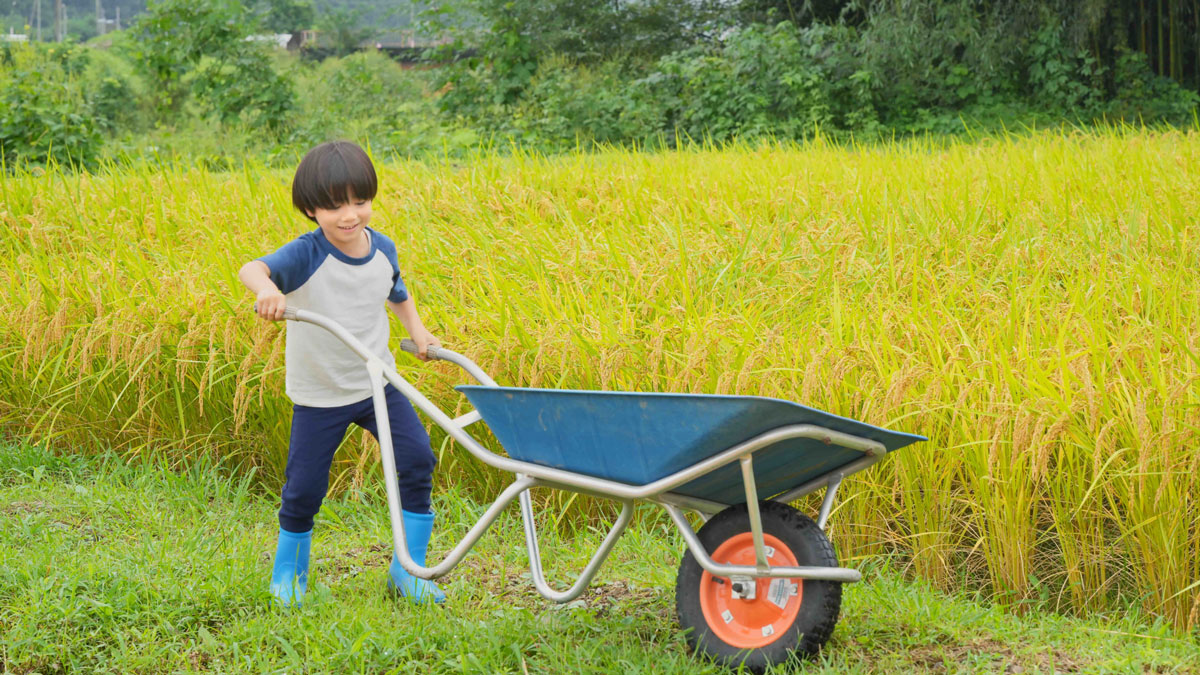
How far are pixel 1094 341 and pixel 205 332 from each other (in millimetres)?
2948

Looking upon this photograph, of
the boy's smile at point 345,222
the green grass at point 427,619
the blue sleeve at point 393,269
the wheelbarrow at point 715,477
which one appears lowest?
the green grass at point 427,619

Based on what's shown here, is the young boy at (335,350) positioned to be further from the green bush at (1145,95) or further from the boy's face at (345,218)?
the green bush at (1145,95)

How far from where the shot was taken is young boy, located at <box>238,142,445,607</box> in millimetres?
2488

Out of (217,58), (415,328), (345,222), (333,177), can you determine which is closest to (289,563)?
(415,328)

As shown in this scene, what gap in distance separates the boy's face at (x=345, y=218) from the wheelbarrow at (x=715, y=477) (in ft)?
0.83

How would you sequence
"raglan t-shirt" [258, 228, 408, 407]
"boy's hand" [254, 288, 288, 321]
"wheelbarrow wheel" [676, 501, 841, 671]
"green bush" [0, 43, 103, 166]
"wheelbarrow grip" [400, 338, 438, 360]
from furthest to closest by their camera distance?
"green bush" [0, 43, 103, 166] < "wheelbarrow grip" [400, 338, 438, 360] < "raglan t-shirt" [258, 228, 408, 407] < "boy's hand" [254, 288, 288, 321] < "wheelbarrow wheel" [676, 501, 841, 671]

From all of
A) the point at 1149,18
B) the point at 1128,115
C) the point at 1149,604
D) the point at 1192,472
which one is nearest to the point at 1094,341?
the point at 1192,472

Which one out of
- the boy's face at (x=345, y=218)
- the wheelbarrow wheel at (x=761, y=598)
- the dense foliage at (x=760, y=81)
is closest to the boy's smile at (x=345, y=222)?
the boy's face at (x=345, y=218)

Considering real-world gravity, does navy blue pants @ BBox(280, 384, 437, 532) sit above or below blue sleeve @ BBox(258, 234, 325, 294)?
below

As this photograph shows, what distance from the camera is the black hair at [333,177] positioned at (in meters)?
2.44

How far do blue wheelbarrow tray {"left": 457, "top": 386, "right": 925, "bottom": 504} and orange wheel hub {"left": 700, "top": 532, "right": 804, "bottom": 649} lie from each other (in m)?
0.13

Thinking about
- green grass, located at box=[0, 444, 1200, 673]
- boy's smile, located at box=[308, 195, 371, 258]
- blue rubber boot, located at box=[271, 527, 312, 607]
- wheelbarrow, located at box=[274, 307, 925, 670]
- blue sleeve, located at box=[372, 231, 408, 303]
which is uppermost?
boy's smile, located at box=[308, 195, 371, 258]

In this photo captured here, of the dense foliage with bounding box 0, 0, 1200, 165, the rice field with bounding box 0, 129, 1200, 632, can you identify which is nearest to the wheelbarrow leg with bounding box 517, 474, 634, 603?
the rice field with bounding box 0, 129, 1200, 632

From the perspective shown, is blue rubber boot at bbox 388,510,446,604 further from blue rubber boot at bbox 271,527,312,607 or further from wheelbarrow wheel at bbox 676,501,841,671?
wheelbarrow wheel at bbox 676,501,841,671
